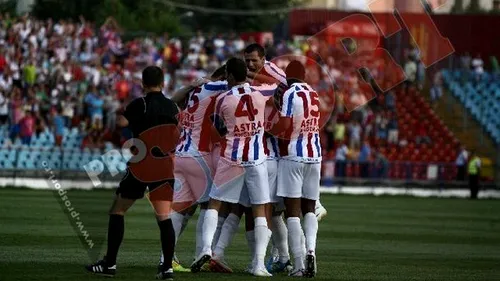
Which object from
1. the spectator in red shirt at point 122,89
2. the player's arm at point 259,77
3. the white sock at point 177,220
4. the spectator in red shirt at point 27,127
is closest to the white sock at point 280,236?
the white sock at point 177,220

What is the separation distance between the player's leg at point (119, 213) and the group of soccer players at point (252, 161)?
4.56ft

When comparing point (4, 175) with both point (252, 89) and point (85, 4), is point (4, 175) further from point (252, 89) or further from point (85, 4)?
point (85, 4)

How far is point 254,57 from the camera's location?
16.2 metres

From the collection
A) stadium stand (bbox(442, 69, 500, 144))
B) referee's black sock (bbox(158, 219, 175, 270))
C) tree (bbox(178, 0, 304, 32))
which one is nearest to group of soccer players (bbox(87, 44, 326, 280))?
referee's black sock (bbox(158, 219, 175, 270))

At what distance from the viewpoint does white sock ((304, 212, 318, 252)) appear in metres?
15.8

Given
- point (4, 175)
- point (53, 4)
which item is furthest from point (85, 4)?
point (4, 175)

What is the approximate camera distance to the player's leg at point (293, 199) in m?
15.9

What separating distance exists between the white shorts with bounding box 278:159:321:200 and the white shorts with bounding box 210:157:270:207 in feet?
0.69

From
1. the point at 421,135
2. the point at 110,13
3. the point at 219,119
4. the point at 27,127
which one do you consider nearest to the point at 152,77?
the point at 219,119

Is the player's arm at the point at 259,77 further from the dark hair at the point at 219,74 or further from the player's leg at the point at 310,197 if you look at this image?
the player's leg at the point at 310,197

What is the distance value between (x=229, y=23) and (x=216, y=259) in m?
76.3

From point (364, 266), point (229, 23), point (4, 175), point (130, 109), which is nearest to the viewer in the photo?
point (130, 109)

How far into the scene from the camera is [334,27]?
174ft

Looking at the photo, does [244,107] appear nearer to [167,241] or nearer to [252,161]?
[252,161]
